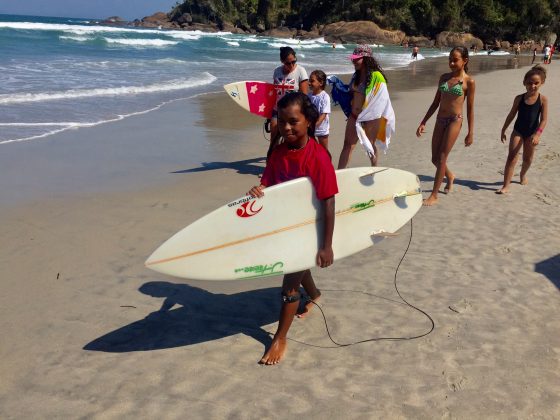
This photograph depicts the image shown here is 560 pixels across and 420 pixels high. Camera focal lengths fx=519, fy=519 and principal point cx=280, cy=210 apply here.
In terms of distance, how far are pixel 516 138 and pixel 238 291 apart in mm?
3800

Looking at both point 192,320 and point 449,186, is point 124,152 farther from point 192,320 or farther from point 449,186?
point 192,320

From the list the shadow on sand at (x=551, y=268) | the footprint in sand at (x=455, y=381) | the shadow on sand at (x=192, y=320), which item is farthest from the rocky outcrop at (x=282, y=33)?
the footprint in sand at (x=455, y=381)

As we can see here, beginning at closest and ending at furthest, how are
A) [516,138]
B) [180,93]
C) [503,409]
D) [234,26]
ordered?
[503,409], [516,138], [180,93], [234,26]

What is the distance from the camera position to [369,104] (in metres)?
5.25

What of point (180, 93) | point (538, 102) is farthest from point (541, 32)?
point (538, 102)

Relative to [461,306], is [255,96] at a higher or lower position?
higher

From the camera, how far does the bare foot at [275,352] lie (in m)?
2.82

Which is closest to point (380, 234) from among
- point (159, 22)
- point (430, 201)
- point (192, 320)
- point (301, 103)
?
point (301, 103)

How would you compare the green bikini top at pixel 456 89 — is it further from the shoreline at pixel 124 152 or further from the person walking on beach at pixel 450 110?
the shoreline at pixel 124 152

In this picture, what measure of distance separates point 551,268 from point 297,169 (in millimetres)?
2357

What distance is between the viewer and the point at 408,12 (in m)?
69.4

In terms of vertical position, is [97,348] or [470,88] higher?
[470,88]

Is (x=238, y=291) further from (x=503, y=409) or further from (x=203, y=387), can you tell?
(x=503, y=409)

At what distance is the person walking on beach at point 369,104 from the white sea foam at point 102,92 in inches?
315
